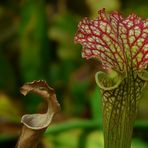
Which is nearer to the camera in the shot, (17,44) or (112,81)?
(112,81)

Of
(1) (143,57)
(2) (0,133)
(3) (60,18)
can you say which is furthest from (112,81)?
(3) (60,18)

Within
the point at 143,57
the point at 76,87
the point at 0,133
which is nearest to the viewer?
the point at 143,57

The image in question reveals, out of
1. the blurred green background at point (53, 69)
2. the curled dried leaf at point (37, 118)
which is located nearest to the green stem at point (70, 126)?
the blurred green background at point (53, 69)

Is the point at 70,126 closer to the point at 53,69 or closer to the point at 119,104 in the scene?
the point at 53,69

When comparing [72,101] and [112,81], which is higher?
[112,81]

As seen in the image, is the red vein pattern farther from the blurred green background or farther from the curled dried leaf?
the blurred green background

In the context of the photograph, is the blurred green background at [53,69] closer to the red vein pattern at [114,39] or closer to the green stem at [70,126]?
the green stem at [70,126]

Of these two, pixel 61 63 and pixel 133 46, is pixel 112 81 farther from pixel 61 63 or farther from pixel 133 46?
pixel 61 63
